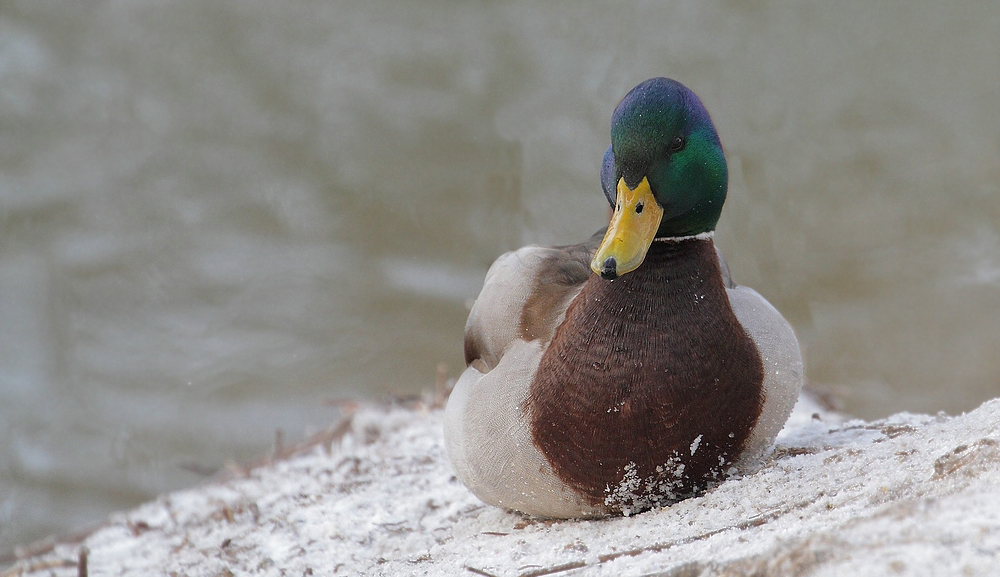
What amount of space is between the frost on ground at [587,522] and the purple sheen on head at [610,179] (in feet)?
2.54

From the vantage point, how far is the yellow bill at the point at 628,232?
2.14 meters

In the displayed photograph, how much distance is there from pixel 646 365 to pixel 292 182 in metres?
5.24

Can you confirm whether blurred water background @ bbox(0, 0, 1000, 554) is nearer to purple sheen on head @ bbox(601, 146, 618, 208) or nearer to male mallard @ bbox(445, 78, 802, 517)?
purple sheen on head @ bbox(601, 146, 618, 208)

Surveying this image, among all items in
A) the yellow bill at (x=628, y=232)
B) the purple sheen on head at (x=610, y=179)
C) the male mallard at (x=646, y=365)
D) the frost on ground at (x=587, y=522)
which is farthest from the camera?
the purple sheen on head at (x=610, y=179)

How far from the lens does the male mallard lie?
7.36 feet

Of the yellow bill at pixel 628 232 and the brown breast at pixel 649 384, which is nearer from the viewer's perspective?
the yellow bill at pixel 628 232

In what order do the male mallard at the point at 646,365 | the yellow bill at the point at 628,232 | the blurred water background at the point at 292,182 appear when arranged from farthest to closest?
the blurred water background at the point at 292,182 < the male mallard at the point at 646,365 < the yellow bill at the point at 628,232

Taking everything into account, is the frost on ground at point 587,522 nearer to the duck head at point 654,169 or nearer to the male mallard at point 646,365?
the male mallard at point 646,365

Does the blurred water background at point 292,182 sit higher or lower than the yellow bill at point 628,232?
higher

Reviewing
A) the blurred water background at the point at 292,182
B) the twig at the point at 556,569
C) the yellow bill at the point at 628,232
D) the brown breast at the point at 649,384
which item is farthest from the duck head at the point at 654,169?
the blurred water background at the point at 292,182

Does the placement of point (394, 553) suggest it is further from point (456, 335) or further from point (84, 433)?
point (84, 433)

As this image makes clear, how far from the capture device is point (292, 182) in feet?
23.1

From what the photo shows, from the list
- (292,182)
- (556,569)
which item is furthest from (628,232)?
(292,182)

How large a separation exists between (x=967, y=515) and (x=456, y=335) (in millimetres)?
5567
